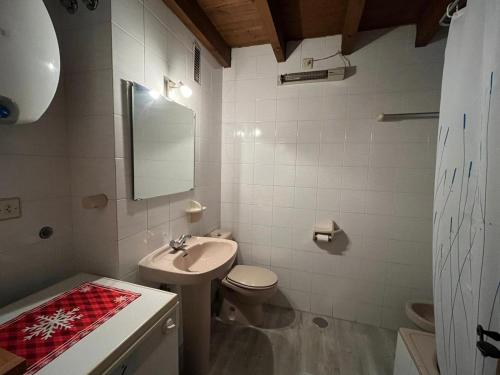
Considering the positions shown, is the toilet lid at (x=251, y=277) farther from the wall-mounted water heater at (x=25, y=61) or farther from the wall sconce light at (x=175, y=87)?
the wall-mounted water heater at (x=25, y=61)

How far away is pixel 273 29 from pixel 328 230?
159 cm

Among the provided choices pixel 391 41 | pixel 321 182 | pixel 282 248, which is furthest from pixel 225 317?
pixel 391 41

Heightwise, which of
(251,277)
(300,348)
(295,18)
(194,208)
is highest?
(295,18)

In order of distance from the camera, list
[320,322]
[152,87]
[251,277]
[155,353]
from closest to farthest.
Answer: [155,353] < [152,87] < [251,277] < [320,322]

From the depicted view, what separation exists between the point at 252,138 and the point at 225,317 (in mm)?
1612

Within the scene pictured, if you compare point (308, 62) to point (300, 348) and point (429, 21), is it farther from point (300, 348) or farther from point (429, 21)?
point (300, 348)

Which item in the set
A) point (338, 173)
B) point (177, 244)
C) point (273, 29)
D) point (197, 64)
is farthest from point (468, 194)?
point (197, 64)

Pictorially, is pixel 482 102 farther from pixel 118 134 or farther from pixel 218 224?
pixel 218 224

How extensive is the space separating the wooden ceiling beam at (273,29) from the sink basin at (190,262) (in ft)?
5.04

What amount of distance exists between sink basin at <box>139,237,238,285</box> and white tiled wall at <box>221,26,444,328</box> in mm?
601

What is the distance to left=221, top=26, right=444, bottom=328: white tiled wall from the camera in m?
1.68

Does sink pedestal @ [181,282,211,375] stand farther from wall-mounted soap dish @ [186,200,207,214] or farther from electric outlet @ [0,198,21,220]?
electric outlet @ [0,198,21,220]

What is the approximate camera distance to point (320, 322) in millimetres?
1900

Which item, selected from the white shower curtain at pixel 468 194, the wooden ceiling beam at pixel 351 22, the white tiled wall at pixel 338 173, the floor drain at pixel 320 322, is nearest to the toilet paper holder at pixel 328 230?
the white tiled wall at pixel 338 173
